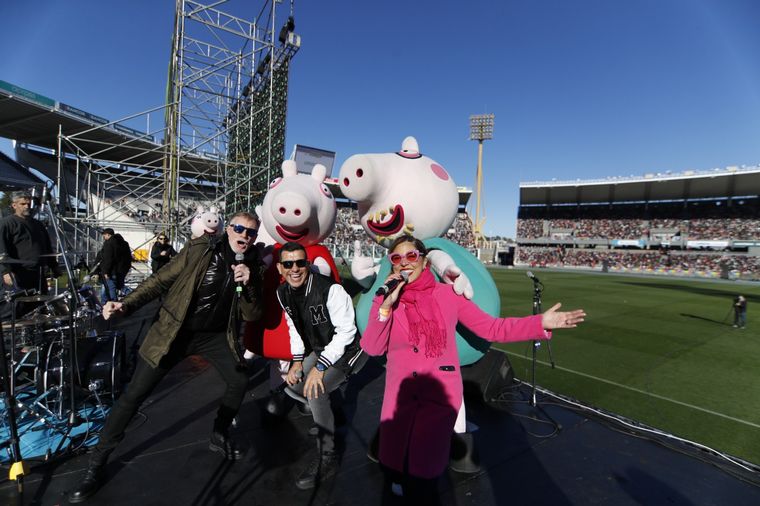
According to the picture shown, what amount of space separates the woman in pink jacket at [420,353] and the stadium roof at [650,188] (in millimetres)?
46756

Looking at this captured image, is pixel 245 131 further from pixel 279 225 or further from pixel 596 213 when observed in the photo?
pixel 596 213

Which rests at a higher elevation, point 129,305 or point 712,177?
point 712,177

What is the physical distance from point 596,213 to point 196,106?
4672 cm

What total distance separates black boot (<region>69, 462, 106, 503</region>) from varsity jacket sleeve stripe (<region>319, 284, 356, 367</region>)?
166 centimetres

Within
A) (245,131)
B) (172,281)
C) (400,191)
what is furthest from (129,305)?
(245,131)

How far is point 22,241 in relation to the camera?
4.17 m

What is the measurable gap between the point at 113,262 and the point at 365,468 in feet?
23.7

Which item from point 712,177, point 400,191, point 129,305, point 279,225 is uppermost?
point 712,177

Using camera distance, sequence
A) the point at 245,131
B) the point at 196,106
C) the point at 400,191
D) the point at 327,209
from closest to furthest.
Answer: the point at 400,191 → the point at 327,209 → the point at 196,106 → the point at 245,131

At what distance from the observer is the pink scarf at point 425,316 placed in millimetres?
2082

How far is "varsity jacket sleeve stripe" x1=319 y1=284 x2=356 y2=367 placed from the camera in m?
2.51

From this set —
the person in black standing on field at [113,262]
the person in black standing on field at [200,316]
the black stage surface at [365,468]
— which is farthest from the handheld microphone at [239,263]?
the person in black standing on field at [113,262]

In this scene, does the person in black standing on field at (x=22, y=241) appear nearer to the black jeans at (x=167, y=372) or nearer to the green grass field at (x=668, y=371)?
the black jeans at (x=167, y=372)

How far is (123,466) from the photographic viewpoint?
266cm
